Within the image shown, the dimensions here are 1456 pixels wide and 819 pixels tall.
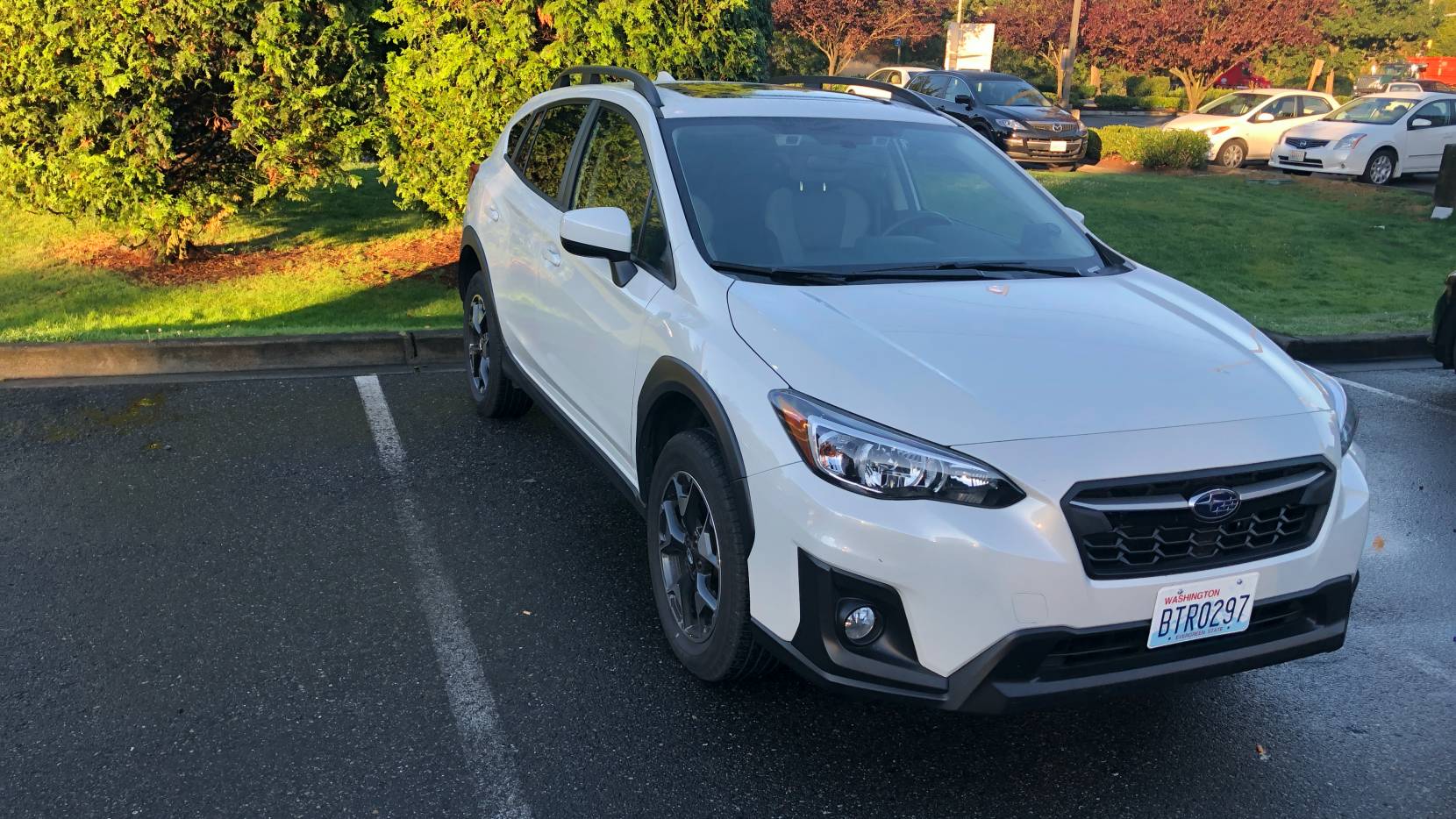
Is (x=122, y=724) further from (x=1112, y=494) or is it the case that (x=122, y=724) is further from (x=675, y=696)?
(x=1112, y=494)

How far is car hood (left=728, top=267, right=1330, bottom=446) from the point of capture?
2.94 m

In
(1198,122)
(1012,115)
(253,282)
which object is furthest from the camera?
(1198,122)

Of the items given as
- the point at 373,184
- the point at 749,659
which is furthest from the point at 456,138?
the point at 749,659

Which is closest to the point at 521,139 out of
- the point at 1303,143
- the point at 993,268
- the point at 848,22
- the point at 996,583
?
the point at 993,268

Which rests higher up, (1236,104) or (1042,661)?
(1042,661)

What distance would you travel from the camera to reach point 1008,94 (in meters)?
21.4

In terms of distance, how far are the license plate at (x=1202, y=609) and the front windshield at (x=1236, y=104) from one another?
20.3m

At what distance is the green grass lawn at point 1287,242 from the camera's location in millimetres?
9891

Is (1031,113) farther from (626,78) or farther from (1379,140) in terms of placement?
(626,78)

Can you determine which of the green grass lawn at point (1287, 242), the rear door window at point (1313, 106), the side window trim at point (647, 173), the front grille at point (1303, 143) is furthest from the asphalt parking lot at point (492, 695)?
the rear door window at point (1313, 106)

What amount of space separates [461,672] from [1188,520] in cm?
219

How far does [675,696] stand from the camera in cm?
355

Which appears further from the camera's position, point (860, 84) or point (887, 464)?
point (860, 84)

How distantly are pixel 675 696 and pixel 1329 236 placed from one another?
1235cm
